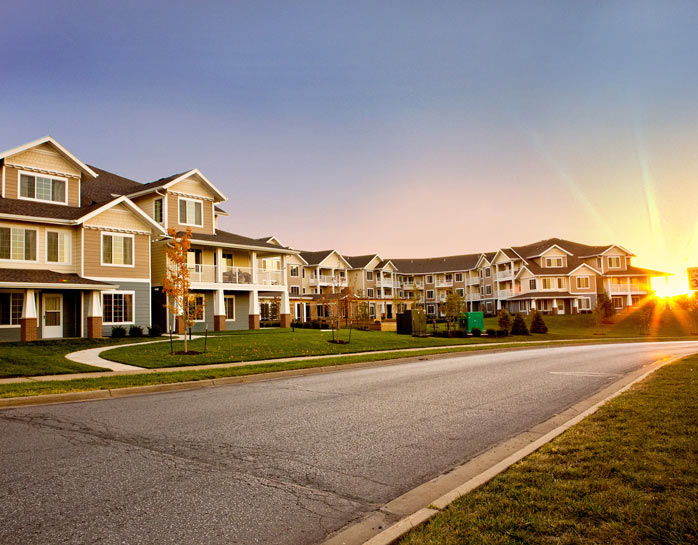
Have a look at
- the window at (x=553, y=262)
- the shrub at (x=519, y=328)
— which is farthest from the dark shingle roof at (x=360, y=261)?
the shrub at (x=519, y=328)

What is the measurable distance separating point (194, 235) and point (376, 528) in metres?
33.3

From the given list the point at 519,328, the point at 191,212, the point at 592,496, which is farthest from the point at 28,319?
the point at 519,328

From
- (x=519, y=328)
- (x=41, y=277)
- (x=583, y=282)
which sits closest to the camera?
(x=41, y=277)

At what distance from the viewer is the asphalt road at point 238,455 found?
4.57 metres

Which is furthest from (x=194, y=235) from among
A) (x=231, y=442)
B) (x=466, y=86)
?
(x=231, y=442)

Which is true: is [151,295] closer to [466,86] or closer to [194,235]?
[194,235]

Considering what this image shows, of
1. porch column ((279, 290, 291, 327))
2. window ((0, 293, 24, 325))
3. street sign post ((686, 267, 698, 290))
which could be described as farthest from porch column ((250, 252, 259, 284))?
street sign post ((686, 267, 698, 290))

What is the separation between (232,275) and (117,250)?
8.56 meters

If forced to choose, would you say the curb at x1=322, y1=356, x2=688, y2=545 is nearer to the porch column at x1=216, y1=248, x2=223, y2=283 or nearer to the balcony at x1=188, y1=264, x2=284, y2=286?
the balcony at x1=188, y1=264, x2=284, y2=286

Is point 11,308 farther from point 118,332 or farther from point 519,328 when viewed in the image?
point 519,328

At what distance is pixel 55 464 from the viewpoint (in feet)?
20.5

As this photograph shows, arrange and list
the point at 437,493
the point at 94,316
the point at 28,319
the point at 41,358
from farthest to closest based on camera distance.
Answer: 1. the point at 94,316
2. the point at 28,319
3. the point at 41,358
4. the point at 437,493

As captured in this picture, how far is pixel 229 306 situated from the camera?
38.7 meters

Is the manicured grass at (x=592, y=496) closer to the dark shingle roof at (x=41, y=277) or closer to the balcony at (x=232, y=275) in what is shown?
the dark shingle roof at (x=41, y=277)
